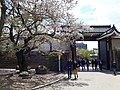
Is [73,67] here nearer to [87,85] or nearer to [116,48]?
[87,85]

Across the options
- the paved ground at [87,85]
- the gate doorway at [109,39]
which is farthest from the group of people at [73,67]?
the gate doorway at [109,39]

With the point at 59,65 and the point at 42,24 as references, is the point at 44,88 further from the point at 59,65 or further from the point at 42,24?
the point at 59,65

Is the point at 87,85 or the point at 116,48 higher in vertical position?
the point at 116,48

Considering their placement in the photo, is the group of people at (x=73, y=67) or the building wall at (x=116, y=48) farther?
the building wall at (x=116, y=48)

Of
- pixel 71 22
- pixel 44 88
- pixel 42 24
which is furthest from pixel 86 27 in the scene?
pixel 44 88

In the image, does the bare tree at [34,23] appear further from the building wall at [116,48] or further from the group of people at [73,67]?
the building wall at [116,48]

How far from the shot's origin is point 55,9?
90.4ft

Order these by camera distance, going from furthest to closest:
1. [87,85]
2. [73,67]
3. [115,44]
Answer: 1. [115,44]
2. [73,67]
3. [87,85]

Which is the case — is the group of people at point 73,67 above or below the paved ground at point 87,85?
above

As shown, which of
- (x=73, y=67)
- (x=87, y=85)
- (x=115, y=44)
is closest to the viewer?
(x=87, y=85)

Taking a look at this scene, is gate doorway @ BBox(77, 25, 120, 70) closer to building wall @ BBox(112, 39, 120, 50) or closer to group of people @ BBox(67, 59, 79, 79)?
building wall @ BBox(112, 39, 120, 50)

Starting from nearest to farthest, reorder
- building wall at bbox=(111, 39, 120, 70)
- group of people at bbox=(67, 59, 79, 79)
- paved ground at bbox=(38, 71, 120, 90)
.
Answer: paved ground at bbox=(38, 71, 120, 90)
group of people at bbox=(67, 59, 79, 79)
building wall at bbox=(111, 39, 120, 70)

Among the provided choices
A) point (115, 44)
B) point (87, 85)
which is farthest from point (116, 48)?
point (87, 85)

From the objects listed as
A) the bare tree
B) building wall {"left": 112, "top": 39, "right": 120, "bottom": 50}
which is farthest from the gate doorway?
the bare tree
